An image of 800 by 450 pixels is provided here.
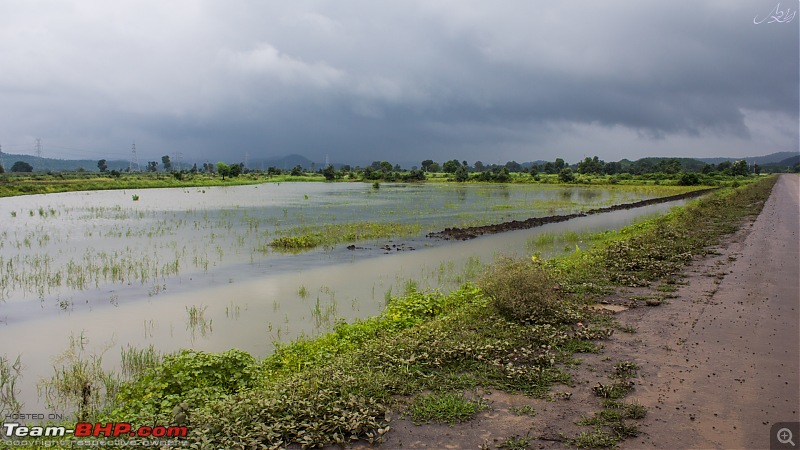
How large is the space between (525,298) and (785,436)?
387 cm

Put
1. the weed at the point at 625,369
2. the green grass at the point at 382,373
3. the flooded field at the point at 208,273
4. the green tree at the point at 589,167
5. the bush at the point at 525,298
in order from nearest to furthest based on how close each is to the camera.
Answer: the green grass at the point at 382,373, the weed at the point at 625,369, the bush at the point at 525,298, the flooded field at the point at 208,273, the green tree at the point at 589,167

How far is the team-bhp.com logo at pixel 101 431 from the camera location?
4.49 m

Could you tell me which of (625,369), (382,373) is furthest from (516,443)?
(625,369)

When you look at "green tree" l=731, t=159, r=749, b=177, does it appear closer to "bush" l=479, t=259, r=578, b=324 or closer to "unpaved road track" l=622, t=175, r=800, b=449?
"unpaved road track" l=622, t=175, r=800, b=449

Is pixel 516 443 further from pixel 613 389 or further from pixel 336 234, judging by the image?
pixel 336 234

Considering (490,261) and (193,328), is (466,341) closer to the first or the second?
(193,328)

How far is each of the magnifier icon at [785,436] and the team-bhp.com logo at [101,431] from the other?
18.9 feet

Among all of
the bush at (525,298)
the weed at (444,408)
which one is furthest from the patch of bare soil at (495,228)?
the weed at (444,408)

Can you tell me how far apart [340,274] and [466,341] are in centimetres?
830

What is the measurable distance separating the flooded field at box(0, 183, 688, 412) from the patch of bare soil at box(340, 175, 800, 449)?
4975mm

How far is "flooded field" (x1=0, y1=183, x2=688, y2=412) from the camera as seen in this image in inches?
364

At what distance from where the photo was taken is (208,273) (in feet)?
48.0

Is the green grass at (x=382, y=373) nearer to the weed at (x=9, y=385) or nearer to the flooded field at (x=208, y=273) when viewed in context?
the weed at (x=9, y=385)

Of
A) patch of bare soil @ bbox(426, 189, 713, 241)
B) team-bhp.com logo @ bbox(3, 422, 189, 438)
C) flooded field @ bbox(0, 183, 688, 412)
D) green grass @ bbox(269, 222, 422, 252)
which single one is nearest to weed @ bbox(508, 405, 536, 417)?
team-bhp.com logo @ bbox(3, 422, 189, 438)
